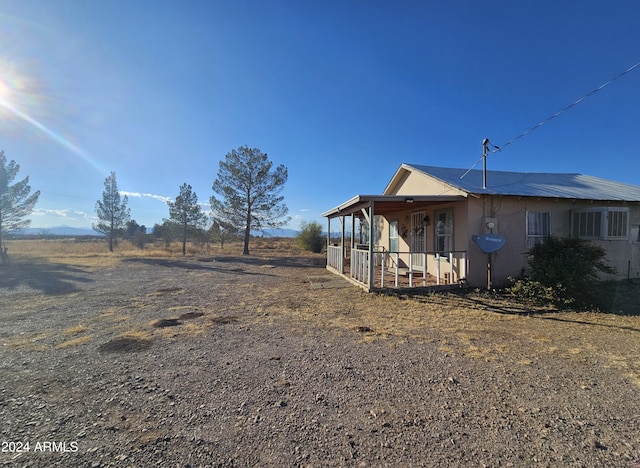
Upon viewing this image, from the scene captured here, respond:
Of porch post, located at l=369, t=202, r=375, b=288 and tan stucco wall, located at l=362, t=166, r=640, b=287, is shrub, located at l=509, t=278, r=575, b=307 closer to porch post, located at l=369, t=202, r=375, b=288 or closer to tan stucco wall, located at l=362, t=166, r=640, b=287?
tan stucco wall, located at l=362, t=166, r=640, b=287

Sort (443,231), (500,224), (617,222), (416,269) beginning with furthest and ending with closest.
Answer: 1. (416,269)
2. (443,231)
3. (617,222)
4. (500,224)

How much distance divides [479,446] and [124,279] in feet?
40.4

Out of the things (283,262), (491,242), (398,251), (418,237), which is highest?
(418,237)

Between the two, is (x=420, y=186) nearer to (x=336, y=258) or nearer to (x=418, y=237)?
(x=418, y=237)

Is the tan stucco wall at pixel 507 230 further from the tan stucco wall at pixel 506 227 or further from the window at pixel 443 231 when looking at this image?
the window at pixel 443 231

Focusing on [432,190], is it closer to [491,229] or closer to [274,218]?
[491,229]

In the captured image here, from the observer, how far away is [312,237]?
88.0ft

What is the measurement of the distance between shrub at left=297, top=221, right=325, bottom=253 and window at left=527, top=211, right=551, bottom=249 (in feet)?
63.4

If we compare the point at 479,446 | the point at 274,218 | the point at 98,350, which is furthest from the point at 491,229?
the point at 274,218

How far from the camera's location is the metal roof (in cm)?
823

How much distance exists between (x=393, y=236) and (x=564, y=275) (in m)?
7.05

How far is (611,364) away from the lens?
3502mm

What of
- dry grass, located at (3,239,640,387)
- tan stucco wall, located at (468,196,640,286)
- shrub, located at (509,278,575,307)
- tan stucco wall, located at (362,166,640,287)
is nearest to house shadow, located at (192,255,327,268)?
dry grass, located at (3,239,640,387)

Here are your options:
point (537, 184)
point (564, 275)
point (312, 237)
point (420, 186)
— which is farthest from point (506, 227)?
point (312, 237)
